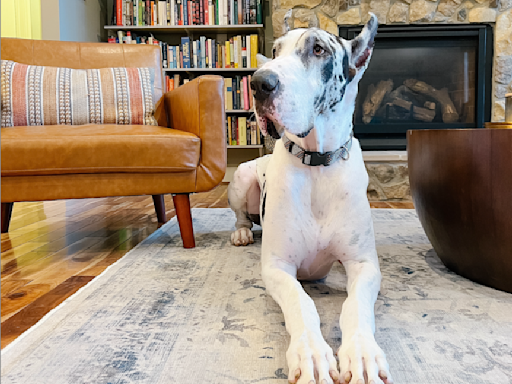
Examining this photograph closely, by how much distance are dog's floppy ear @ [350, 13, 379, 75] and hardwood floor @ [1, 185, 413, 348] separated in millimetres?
1010

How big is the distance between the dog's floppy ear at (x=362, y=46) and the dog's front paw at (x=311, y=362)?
0.66 m

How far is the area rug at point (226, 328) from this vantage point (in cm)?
80

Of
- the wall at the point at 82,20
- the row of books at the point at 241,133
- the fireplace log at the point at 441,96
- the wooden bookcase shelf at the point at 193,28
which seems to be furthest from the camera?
the row of books at the point at 241,133

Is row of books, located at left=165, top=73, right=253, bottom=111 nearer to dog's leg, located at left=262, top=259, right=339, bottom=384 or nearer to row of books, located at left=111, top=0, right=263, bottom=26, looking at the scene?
row of books, located at left=111, top=0, right=263, bottom=26

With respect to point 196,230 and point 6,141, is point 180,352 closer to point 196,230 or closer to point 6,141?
point 6,141

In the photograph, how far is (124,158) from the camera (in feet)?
5.25

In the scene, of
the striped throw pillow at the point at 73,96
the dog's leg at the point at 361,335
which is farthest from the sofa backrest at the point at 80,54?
the dog's leg at the point at 361,335

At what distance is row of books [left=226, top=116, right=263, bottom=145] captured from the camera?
445 centimetres

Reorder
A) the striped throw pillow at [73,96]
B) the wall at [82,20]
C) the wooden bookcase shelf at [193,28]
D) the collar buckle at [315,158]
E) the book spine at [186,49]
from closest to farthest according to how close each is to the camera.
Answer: the collar buckle at [315,158] → the striped throw pillow at [73,96] → the wall at [82,20] → the wooden bookcase shelf at [193,28] → the book spine at [186,49]

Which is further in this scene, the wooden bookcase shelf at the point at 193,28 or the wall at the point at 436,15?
the wooden bookcase shelf at the point at 193,28

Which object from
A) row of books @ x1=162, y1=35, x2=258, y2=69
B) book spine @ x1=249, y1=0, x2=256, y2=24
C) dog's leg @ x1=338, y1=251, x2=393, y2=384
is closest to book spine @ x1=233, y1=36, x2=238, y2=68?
row of books @ x1=162, y1=35, x2=258, y2=69

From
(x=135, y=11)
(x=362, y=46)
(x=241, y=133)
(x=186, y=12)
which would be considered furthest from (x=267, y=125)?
(x=135, y=11)

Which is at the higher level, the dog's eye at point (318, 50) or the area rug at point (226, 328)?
the dog's eye at point (318, 50)

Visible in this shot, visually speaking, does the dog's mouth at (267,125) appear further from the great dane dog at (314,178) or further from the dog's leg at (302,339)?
the dog's leg at (302,339)
